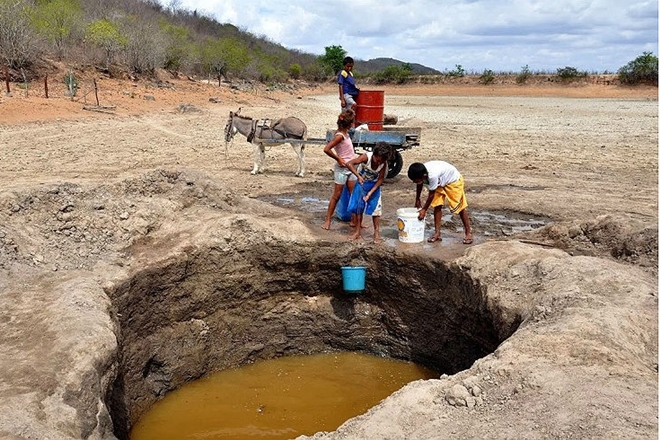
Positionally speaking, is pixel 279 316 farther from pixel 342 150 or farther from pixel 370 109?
pixel 370 109

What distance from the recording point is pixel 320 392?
668cm

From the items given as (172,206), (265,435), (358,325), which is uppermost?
(172,206)

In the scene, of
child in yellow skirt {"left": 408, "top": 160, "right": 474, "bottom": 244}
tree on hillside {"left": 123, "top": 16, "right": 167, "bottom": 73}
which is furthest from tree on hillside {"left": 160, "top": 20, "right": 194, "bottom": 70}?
child in yellow skirt {"left": 408, "top": 160, "right": 474, "bottom": 244}

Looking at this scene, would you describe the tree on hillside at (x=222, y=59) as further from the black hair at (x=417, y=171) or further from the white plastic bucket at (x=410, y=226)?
the black hair at (x=417, y=171)

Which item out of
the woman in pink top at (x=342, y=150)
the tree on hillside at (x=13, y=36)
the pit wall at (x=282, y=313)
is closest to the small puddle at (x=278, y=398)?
the pit wall at (x=282, y=313)

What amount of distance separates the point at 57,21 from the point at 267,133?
21673 mm

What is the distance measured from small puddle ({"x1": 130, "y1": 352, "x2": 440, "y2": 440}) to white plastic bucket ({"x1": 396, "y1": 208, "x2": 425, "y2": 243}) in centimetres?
155

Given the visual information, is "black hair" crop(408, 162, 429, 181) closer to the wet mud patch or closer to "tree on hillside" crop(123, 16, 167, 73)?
the wet mud patch

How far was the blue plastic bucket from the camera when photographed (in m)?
7.05

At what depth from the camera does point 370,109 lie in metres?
11.1

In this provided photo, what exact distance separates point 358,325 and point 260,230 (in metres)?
1.74

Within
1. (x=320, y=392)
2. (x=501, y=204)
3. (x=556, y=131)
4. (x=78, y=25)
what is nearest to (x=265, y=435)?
(x=320, y=392)

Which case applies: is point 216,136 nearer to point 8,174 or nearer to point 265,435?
point 8,174

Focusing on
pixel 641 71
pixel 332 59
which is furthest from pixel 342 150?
pixel 332 59
